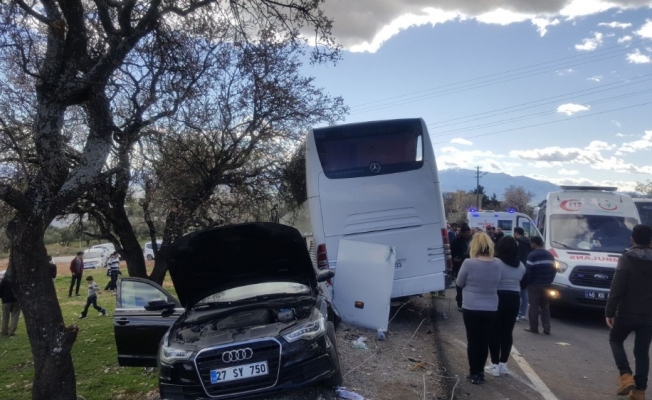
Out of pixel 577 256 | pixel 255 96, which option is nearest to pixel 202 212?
pixel 255 96

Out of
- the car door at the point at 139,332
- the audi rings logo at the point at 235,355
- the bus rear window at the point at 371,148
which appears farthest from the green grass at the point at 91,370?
the bus rear window at the point at 371,148

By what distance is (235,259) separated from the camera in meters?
6.88

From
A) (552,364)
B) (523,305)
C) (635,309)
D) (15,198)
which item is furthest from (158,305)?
(523,305)

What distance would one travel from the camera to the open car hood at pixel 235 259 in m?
6.65

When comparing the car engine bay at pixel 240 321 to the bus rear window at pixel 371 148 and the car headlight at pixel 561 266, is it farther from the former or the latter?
the car headlight at pixel 561 266

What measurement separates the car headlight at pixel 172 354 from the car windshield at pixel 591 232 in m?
9.79

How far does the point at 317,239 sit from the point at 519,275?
398 cm

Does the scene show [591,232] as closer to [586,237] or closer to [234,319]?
[586,237]

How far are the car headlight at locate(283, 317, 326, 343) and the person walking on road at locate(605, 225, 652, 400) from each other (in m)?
3.47

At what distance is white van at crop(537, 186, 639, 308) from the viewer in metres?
11.3

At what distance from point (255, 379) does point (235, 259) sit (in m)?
1.95

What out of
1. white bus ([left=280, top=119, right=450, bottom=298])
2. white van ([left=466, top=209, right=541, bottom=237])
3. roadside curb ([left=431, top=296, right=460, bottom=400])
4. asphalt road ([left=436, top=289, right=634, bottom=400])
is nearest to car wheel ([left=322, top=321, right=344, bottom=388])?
roadside curb ([left=431, top=296, right=460, bottom=400])

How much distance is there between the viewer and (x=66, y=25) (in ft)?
24.4

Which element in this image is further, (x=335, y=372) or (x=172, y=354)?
(x=335, y=372)
